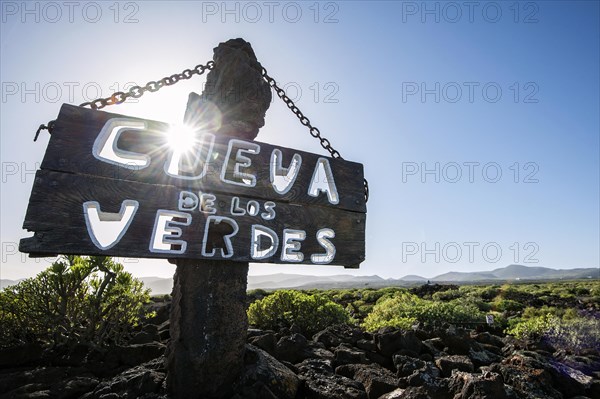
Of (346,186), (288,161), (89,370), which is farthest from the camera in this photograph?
(89,370)

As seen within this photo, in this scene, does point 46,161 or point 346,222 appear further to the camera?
point 346,222

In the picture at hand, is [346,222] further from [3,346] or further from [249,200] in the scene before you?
[3,346]

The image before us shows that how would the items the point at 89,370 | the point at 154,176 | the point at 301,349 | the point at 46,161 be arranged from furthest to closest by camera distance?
the point at 301,349 < the point at 89,370 < the point at 154,176 < the point at 46,161

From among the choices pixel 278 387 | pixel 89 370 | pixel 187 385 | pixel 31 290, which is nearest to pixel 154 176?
pixel 187 385

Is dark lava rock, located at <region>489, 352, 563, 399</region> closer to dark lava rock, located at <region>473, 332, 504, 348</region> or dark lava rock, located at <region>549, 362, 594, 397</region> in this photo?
dark lava rock, located at <region>549, 362, 594, 397</region>

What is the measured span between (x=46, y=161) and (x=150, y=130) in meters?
0.79

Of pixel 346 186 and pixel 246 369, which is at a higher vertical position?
pixel 346 186

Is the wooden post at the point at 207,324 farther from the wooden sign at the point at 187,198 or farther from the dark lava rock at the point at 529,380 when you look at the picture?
the dark lava rock at the point at 529,380

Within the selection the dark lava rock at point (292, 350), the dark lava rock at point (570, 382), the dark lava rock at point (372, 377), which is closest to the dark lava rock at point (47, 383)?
the dark lava rock at point (292, 350)

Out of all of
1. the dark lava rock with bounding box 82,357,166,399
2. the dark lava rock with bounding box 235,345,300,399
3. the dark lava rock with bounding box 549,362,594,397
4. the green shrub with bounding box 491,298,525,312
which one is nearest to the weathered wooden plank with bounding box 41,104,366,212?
the dark lava rock with bounding box 235,345,300,399

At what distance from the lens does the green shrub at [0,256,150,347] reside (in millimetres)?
5312

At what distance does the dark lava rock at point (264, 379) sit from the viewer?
306 centimetres

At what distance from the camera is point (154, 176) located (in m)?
2.88

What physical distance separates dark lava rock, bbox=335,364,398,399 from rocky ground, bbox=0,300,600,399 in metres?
0.01
